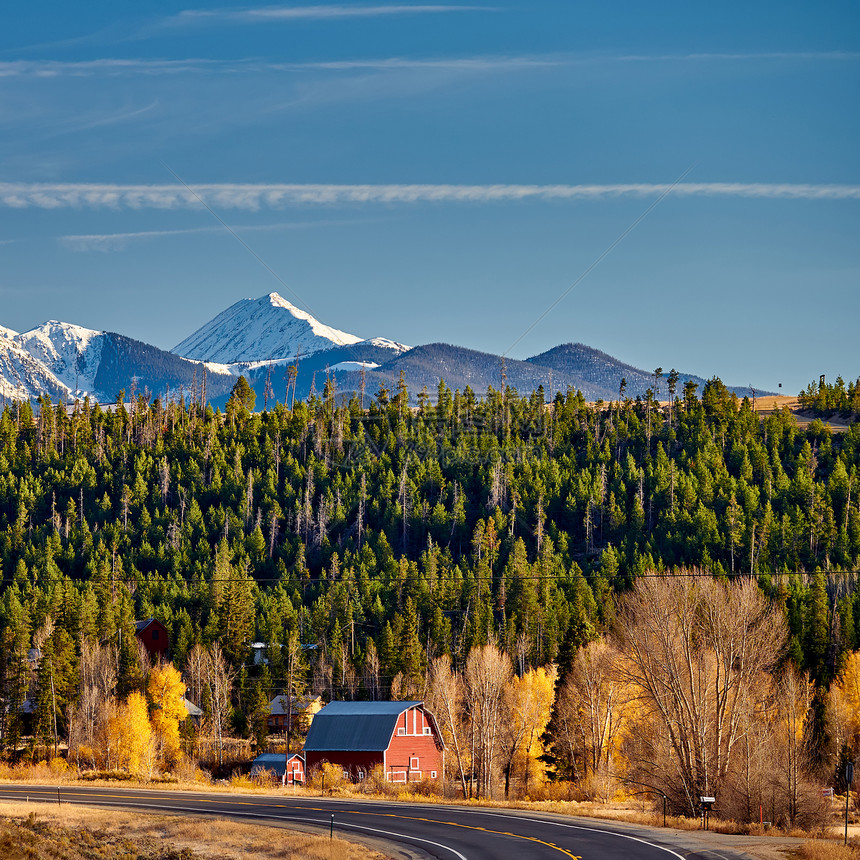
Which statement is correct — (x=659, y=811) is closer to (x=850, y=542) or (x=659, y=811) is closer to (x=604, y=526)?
(x=850, y=542)

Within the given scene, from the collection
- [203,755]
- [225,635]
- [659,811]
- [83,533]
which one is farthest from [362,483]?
[659,811]

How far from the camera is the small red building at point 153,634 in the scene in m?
144

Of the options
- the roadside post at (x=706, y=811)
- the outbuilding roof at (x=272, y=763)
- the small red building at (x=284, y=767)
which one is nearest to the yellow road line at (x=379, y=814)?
the roadside post at (x=706, y=811)

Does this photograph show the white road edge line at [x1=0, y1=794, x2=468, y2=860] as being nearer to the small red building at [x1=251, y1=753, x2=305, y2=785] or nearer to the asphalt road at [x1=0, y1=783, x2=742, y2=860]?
the asphalt road at [x1=0, y1=783, x2=742, y2=860]

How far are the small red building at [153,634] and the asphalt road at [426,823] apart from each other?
227 feet

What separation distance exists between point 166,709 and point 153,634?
4075 cm

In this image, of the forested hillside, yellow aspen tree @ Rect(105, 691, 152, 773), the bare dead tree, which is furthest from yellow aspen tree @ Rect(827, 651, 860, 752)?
yellow aspen tree @ Rect(105, 691, 152, 773)

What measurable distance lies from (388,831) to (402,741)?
41285mm

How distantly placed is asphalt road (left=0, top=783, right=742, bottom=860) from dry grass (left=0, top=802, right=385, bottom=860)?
2.66m

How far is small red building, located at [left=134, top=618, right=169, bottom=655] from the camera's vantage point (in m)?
144

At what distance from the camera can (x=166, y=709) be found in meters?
107

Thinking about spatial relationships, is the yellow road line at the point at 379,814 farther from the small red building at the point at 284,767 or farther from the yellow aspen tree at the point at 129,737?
the yellow aspen tree at the point at 129,737

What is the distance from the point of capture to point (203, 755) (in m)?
107

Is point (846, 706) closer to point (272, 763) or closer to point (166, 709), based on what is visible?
point (272, 763)
